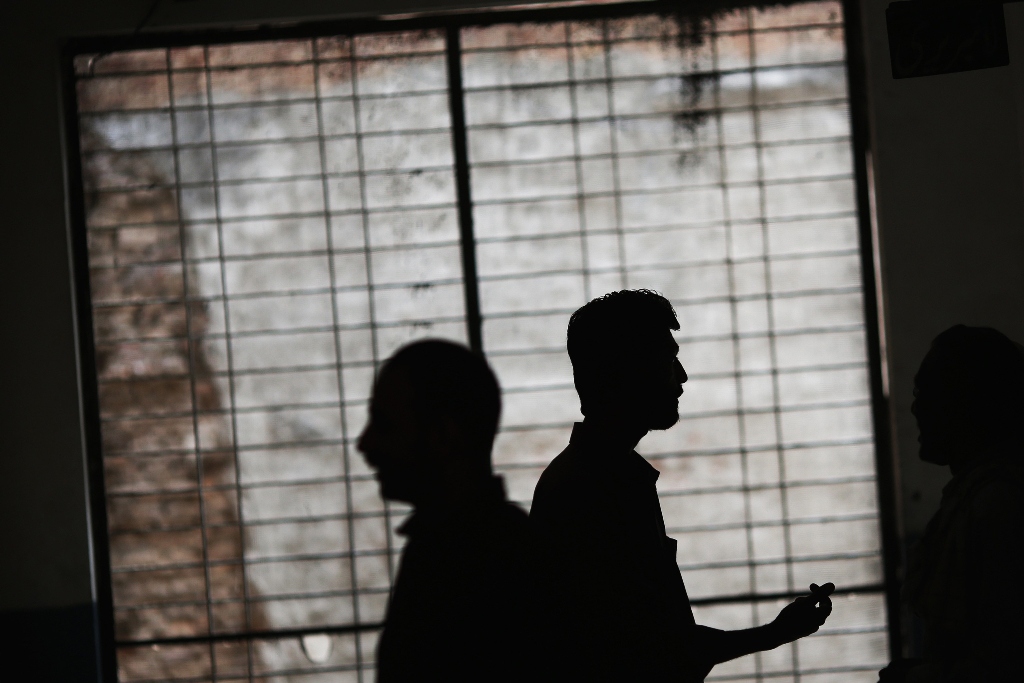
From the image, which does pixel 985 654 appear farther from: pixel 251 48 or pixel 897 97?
pixel 251 48

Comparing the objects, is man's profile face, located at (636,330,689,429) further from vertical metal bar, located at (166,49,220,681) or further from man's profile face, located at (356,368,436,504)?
vertical metal bar, located at (166,49,220,681)

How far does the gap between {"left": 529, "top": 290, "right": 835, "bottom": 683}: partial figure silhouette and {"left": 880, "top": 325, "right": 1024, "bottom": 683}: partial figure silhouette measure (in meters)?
0.28

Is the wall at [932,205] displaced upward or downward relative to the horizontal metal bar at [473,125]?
downward

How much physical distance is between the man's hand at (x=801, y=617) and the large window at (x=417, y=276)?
208 centimetres

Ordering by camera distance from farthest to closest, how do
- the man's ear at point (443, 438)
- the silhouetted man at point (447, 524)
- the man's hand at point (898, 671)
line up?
A: the man's hand at point (898, 671), the man's ear at point (443, 438), the silhouetted man at point (447, 524)

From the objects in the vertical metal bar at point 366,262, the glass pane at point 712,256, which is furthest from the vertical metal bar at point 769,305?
the vertical metal bar at point 366,262

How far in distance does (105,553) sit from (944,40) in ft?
13.1

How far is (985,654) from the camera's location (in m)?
1.91

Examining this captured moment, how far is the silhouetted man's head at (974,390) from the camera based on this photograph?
208 cm

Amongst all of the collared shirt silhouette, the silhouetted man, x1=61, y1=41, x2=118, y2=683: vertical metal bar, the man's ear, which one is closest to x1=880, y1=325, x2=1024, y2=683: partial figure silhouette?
the collared shirt silhouette

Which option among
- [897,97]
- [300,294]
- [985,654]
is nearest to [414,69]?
[300,294]

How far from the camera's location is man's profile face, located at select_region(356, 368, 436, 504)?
4.65 feet

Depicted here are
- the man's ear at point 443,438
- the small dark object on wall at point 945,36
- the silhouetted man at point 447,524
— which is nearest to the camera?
the silhouetted man at point 447,524

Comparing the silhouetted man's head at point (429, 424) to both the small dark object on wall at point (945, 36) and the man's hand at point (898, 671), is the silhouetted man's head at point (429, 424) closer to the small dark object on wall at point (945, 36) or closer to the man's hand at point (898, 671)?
the man's hand at point (898, 671)
